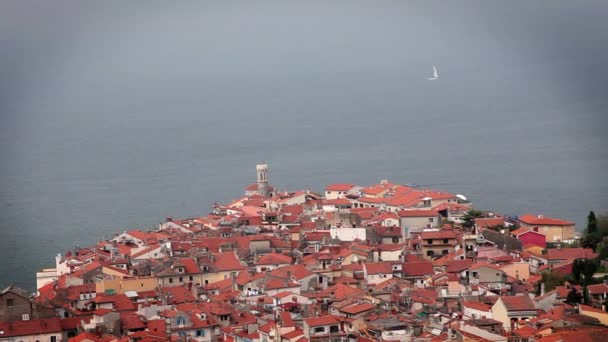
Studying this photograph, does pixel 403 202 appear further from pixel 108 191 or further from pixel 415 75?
pixel 415 75

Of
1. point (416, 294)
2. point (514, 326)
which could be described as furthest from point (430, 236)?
point (514, 326)

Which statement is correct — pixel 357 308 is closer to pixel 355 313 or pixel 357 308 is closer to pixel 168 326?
pixel 355 313

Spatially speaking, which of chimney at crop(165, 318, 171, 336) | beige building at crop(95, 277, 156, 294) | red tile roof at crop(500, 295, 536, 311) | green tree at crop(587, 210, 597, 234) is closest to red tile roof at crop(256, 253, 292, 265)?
beige building at crop(95, 277, 156, 294)

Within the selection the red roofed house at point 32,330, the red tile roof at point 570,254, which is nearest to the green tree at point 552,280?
the red tile roof at point 570,254

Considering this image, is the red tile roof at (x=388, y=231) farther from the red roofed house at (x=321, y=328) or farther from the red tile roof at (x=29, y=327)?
the red tile roof at (x=29, y=327)

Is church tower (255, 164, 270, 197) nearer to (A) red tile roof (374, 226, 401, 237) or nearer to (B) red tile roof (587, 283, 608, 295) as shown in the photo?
(A) red tile roof (374, 226, 401, 237)

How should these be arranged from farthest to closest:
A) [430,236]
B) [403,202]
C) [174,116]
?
[174,116] → [403,202] → [430,236]
